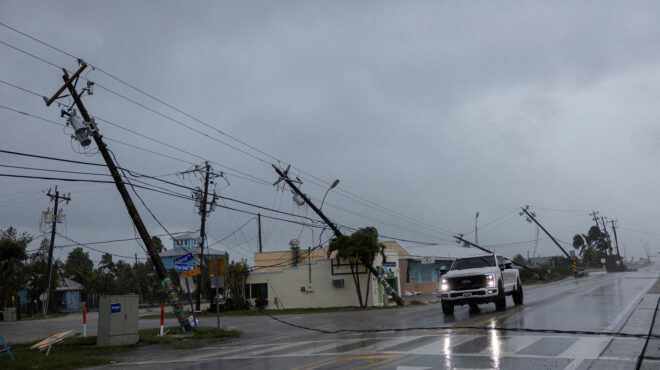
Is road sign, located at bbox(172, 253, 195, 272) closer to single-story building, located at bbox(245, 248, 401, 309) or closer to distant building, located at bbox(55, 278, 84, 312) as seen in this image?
single-story building, located at bbox(245, 248, 401, 309)

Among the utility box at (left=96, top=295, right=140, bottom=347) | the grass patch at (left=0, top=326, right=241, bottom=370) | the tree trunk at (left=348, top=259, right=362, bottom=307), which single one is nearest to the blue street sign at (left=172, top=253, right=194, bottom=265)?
the grass patch at (left=0, top=326, right=241, bottom=370)

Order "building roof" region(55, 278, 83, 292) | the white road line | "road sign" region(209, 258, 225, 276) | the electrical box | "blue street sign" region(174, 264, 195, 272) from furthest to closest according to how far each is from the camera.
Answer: "building roof" region(55, 278, 83, 292) < the electrical box < "blue street sign" region(174, 264, 195, 272) < "road sign" region(209, 258, 225, 276) < the white road line

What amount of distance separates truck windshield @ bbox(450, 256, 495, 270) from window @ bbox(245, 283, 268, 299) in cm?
2101

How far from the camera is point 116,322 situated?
14.8 meters

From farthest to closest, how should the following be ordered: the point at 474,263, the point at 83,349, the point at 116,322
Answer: the point at 474,263 → the point at 116,322 → the point at 83,349

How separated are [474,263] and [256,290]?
22303mm

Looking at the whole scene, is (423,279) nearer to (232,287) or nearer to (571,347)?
(232,287)

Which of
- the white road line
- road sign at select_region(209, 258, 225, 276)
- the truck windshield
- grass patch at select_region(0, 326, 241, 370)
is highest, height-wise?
road sign at select_region(209, 258, 225, 276)

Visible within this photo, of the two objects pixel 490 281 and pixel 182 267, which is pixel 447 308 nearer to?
pixel 490 281

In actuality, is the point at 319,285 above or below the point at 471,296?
above

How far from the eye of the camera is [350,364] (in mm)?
8094

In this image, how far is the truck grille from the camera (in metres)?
16.6

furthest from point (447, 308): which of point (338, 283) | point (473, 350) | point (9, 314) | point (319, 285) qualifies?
point (9, 314)

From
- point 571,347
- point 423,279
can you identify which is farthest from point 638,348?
point 423,279
